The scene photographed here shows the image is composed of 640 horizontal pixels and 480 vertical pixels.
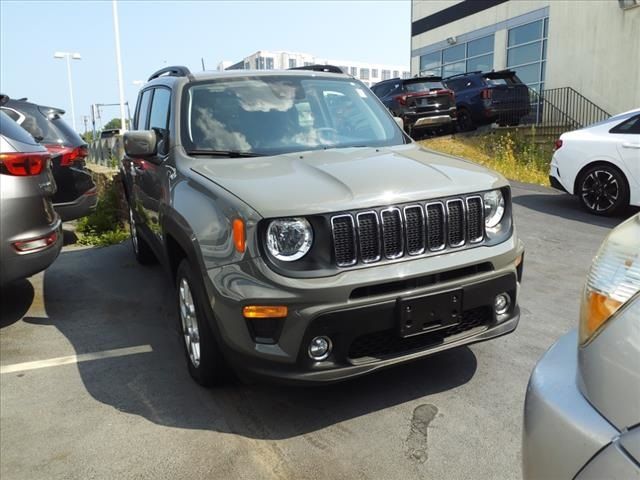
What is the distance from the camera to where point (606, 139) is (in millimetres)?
7500

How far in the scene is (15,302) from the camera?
16.8 feet

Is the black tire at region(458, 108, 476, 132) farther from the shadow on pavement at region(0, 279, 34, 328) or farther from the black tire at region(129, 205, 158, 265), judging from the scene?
the shadow on pavement at region(0, 279, 34, 328)

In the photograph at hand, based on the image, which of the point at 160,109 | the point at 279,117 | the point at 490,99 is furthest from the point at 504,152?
the point at 279,117

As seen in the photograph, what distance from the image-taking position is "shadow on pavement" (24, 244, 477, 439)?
2.98m

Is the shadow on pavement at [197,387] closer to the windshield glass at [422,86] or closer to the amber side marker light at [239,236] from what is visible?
the amber side marker light at [239,236]

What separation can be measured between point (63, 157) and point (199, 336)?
4732 mm

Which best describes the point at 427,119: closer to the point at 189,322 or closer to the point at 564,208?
the point at 564,208

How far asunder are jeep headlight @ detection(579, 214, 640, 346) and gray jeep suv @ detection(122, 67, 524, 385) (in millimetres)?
1198

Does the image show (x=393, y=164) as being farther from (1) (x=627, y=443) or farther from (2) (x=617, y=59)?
(2) (x=617, y=59)

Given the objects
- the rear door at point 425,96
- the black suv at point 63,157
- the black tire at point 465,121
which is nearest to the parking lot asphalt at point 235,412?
the black suv at point 63,157

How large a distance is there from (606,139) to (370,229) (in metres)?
6.18

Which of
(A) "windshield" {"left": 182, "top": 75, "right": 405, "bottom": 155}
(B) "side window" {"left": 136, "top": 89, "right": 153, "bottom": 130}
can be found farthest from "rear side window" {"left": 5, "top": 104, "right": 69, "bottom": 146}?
(A) "windshield" {"left": 182, "top": 75, "right": 405, "bottom": 155}

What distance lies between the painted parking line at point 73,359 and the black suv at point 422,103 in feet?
36.9

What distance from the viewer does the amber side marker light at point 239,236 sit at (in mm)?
2602
